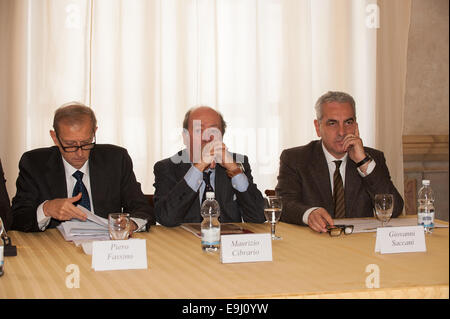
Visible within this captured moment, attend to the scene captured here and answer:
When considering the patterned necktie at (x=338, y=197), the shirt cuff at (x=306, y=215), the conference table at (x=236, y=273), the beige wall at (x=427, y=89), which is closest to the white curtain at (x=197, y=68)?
the beige wall at (x=427, y=89)

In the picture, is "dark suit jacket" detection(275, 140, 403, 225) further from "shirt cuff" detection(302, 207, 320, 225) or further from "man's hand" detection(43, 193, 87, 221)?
"man's hand" detection(43, 193, 87, 221)

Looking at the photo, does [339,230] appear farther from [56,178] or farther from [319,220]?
[56,178]

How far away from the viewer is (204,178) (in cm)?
320

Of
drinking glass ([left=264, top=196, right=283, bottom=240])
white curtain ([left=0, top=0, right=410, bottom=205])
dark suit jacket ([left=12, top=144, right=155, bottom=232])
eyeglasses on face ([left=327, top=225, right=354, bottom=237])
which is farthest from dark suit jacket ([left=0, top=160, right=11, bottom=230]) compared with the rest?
white curtain ([left=0, top=0, right=410, bottom=205])

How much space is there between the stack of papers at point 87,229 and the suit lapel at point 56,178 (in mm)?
443

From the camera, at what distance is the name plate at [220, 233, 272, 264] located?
6.59ft

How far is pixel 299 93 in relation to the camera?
5.04 metres

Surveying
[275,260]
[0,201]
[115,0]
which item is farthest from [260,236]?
[115,0]

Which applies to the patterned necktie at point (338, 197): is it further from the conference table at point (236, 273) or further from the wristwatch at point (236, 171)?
the conference table at point (236, 273)

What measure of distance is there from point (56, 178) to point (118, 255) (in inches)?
47.1

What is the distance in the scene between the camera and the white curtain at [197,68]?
445 centimetres
